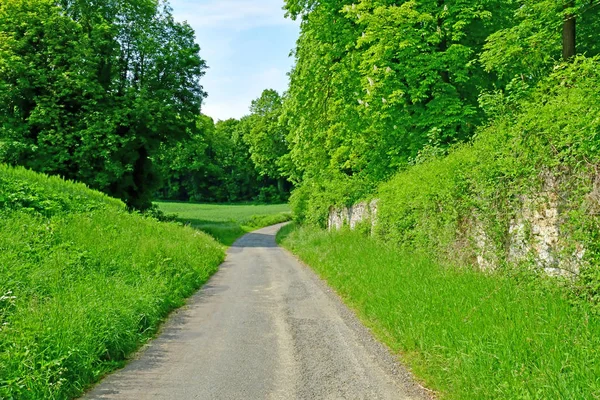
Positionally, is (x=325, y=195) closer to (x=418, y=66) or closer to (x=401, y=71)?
(x=401, y=71)

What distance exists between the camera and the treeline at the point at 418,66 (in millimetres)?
11836

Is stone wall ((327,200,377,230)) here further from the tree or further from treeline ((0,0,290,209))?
the tree

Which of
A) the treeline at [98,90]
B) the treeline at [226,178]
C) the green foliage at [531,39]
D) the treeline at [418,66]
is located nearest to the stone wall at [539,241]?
the treeline at [418,66]

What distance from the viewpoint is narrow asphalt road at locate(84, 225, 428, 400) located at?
5.16 metres

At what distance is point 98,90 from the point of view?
2656 centimetres

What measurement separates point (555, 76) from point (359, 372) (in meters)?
7.30

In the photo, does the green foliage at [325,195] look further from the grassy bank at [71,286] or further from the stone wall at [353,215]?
the grassy bank at [71,286]

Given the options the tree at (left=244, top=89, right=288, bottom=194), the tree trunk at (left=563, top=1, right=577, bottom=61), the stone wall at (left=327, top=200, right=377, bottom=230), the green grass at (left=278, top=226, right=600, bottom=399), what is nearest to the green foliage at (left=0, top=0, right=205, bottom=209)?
the stone wall at (left=327, top=200, right=377, bottom=230)

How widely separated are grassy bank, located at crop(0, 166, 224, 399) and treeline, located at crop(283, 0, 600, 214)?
8220 millimetres

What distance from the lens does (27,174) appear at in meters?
14.3

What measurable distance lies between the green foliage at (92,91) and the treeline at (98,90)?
0.06 metres

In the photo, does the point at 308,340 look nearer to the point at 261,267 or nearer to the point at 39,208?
the point at 39,208

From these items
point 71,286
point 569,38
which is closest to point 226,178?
point 569,38

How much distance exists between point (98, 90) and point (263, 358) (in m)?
25.4
